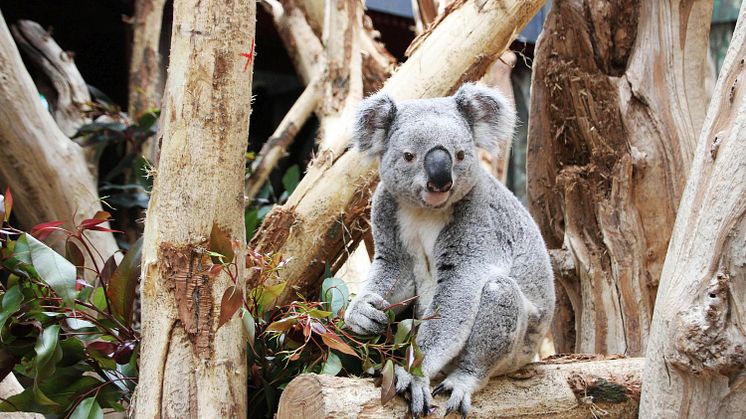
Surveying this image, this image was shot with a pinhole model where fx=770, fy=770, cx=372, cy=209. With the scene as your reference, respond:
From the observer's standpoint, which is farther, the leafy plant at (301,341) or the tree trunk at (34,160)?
the tree trunk at (34,160)

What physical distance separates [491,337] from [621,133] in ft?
5.70

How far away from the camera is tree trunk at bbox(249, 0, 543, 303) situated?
4.02 metres

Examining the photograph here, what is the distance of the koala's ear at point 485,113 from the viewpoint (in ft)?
10.7

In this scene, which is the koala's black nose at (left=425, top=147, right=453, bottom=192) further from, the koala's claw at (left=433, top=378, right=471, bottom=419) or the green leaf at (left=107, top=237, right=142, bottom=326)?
the green leaf at (left=107, top=237, right=142, bottom=326)

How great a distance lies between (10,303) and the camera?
9.36ft

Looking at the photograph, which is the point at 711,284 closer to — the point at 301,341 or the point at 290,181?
the point at 301,341

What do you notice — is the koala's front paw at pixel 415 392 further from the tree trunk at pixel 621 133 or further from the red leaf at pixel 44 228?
the tree trunk at pixel 621 133

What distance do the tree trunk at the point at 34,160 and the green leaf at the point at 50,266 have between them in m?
1.70

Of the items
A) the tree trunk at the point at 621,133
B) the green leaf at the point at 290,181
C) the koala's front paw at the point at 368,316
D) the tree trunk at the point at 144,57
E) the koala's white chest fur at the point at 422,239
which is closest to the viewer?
the koala's front paw at the point at 368,316

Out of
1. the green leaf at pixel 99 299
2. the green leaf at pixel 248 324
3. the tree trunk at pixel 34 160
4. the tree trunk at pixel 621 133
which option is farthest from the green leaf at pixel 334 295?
the tree trunk at pixel 34 160

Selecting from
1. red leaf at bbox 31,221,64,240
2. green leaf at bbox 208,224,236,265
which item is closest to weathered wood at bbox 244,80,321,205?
red leaf at bbox 31,221,64,240

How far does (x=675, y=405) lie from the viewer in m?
2.54

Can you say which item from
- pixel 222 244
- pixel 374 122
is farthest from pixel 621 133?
pixel 222 244

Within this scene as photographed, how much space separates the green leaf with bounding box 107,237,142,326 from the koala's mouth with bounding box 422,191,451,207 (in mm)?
1173
